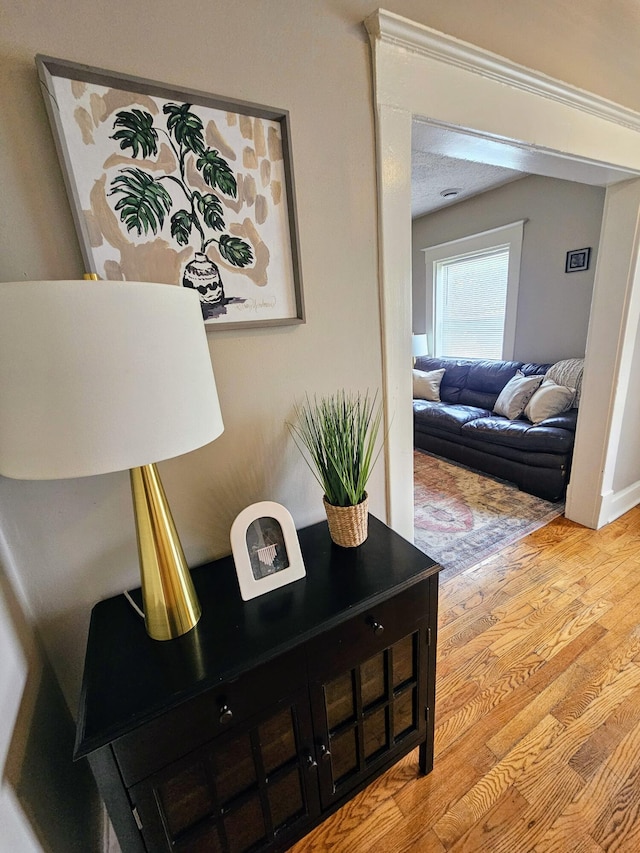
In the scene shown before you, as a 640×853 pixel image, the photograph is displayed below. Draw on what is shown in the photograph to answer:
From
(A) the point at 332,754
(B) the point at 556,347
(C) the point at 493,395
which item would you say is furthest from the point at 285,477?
(B) the point at 556,347

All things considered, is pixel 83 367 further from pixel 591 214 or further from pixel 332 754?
pixel 591 214

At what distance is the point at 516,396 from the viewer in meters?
3.03

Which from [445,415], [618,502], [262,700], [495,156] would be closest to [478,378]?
[445,415]

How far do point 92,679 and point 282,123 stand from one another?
132 cm

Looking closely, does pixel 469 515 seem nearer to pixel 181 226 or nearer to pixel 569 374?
pixel 569 374

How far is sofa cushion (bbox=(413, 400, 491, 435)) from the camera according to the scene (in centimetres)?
324

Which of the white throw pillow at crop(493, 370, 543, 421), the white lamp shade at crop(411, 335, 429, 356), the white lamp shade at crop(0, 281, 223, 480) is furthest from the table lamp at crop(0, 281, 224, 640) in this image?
the white lamp shade at crop(411, 335, 429, 356)

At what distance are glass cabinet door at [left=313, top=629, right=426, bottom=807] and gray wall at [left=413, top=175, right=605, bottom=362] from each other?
326 cm

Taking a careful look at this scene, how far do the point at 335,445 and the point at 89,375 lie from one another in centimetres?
60

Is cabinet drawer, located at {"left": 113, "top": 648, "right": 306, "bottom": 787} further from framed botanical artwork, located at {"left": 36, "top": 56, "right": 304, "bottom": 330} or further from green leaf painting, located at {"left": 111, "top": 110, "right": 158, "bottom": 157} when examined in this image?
green leaf painting, located at {"left": 111, "top": 110, "right": 158, "bottom": 157}

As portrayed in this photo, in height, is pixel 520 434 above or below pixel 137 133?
below
